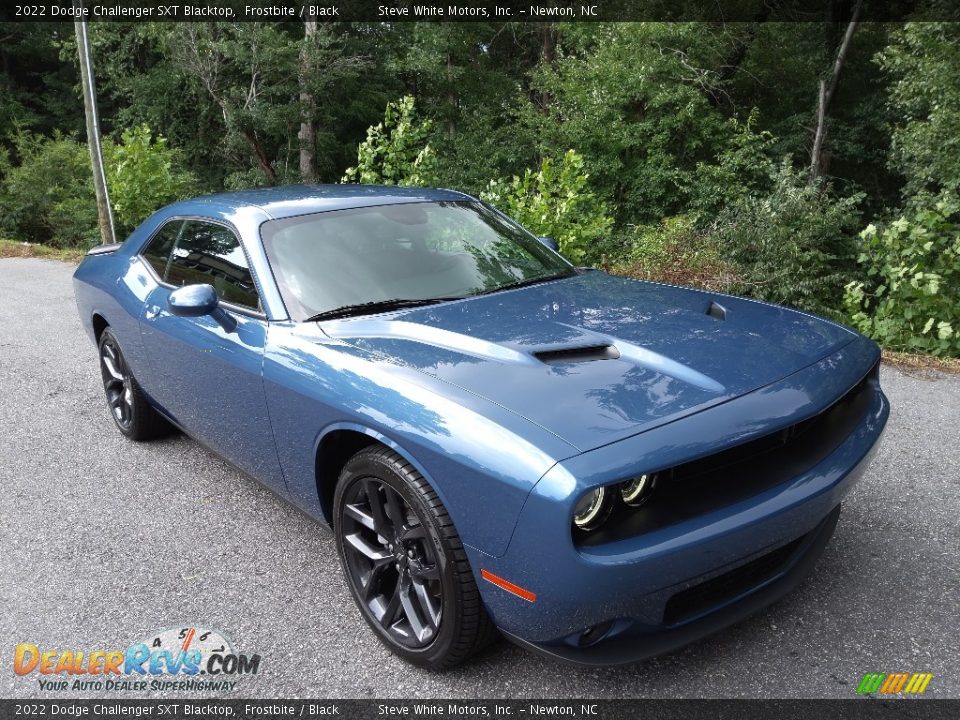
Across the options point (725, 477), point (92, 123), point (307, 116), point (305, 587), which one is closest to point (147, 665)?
point (305, 587)

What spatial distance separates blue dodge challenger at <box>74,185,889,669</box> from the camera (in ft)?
6.26

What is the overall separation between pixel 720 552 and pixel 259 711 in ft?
4.78

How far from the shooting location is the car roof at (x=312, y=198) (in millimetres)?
3346

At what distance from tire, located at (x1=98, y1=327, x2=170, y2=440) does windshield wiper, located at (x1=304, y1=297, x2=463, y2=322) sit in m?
1.90

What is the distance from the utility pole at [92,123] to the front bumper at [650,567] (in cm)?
1313

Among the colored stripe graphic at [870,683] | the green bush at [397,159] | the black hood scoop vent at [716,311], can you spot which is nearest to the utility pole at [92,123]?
the green bush at [397,159]

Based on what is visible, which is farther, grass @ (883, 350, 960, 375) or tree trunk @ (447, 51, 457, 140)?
tree trunk @ (447, 51, 457, 140)

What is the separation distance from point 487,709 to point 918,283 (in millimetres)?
5633

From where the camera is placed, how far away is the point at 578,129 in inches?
693

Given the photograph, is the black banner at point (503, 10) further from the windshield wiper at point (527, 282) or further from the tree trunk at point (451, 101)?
the windshield wiper at point (527, 282)

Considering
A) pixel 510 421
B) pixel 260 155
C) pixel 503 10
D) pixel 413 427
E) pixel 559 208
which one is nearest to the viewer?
pixel 510 421

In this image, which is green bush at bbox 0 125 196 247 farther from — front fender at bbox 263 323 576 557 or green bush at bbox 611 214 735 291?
front fender at bbox 263 323 576 557

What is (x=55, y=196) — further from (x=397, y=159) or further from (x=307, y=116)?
(x=397, y=159)

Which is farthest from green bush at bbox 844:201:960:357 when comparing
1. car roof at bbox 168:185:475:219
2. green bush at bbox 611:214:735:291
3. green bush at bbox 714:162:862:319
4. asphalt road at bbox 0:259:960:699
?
car roof at bbox 168:185:475:219
